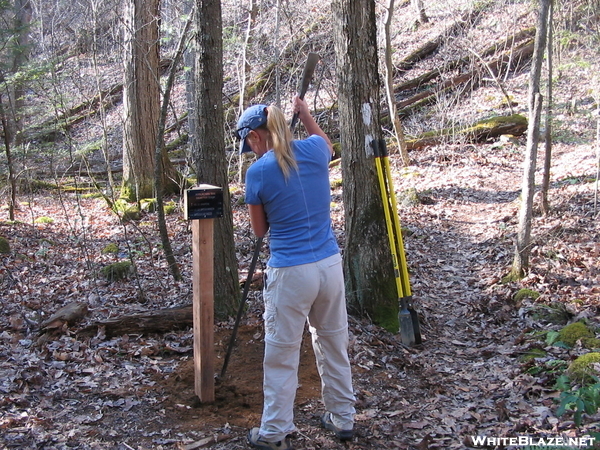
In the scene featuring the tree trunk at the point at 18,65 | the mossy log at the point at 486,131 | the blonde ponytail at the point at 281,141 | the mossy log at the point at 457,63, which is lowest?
the blonde ponytail at the point at 281,141

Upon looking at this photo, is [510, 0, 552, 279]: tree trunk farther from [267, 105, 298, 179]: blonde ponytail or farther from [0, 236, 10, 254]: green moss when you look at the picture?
[0, 236, 10, 254]: green moss

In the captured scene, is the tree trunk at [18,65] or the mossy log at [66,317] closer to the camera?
the mossy log at [66,317]

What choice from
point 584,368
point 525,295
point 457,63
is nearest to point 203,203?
point 584,368

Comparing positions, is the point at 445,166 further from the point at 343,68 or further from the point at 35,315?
the point at 35,315

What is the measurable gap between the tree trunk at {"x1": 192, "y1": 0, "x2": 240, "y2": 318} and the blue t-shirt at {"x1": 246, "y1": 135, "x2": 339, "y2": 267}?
1.96m

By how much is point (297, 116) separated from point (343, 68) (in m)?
1.86

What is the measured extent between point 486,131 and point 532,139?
7.88 m

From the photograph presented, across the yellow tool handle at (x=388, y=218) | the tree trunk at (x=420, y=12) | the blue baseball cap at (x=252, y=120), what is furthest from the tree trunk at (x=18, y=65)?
the tree trunk at (x=420, y=12)

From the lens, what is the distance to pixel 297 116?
405cm

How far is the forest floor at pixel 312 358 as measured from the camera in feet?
12.4

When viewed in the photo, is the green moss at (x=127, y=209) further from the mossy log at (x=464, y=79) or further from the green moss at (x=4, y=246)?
the mossy log at (x=464, y=79)

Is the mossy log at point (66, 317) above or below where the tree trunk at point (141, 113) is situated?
below

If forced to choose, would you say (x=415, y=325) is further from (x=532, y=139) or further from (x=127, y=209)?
(x=127, y=209)

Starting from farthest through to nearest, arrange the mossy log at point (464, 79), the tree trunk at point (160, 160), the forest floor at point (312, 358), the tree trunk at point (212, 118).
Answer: the mossy log at point (464, 79) → the tree trunk at point (160, 160) → the tree trunk at point (212, 118) → the forest floor at point (312, 358)
